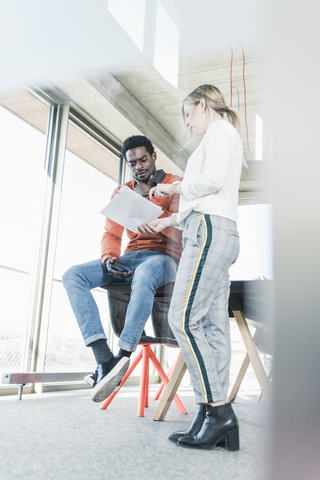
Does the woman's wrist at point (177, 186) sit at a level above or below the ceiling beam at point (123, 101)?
below

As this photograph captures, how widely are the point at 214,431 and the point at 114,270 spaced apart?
743mm

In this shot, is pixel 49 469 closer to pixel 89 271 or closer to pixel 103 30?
pixel 89 271

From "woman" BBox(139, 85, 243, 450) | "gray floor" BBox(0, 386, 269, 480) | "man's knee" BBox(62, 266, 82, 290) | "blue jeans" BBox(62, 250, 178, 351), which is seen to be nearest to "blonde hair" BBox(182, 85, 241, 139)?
"woman" BBox(139, 85, 243, 450)

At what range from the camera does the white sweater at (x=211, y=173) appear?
0.92 m

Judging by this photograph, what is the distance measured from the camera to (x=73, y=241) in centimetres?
263

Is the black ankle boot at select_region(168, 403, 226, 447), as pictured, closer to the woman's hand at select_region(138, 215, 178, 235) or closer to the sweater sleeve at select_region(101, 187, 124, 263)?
the woman's hand at select_region(138, 215, 178, 235)

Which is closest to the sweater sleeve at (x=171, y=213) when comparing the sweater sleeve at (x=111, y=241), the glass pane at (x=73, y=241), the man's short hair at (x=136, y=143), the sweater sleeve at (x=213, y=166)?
the sweater sleeve at (x=213, y=166)

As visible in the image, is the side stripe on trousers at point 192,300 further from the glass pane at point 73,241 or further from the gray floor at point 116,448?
the glass pane at point 73,241

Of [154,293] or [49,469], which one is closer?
[49,469]

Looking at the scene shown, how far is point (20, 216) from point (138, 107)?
0.94 meters

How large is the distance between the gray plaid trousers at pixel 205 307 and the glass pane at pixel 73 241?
53.6 inches

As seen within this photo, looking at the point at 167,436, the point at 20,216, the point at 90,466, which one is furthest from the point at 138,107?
A: the point at 90,466

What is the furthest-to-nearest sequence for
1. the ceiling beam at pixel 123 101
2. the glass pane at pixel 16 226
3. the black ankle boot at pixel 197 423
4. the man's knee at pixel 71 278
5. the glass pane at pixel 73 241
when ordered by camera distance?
1. the glass pane at pixel 73 241
2. the glass pane at pixel 16 226
3. the ceiling beam at pixel 123 101
4. the man's knee at pixel 71 278
5. the black ankle boot at pixel 197 423

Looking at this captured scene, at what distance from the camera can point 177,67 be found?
41.0 inches
